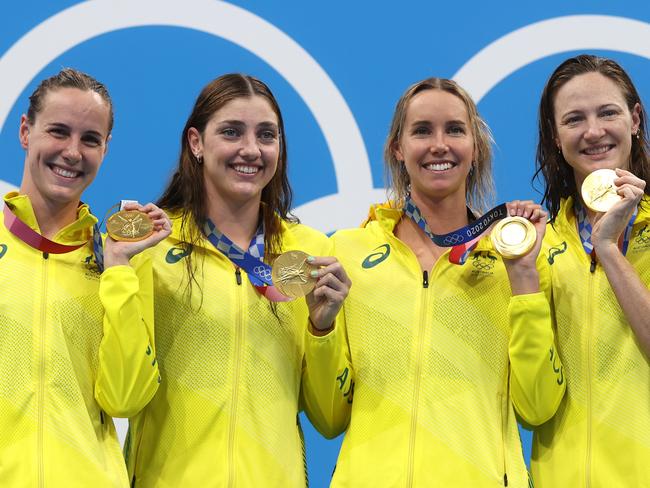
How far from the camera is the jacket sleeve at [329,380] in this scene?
2.99m

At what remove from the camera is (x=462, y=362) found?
9.87ft

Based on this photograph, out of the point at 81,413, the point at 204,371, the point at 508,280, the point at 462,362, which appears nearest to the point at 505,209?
the point at 508,280

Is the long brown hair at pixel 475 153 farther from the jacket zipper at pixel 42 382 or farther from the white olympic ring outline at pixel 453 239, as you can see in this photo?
the jacket zipper at pixel 42 382

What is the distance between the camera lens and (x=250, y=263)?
303cm

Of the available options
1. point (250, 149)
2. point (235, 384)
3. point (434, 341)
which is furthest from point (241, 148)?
point (434, 341)

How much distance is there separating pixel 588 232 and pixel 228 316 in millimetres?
1112

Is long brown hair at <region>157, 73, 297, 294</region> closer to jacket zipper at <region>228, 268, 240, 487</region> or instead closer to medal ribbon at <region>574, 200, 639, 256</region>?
jacket zipper at <region>228, 268, 240, 487</region>

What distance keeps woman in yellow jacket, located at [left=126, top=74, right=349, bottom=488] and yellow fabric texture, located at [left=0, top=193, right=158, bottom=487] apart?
13 cm

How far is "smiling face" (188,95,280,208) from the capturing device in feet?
10.2

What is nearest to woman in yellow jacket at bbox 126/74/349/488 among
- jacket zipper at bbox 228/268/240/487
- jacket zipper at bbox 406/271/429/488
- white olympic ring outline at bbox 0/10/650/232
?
jacket zipper at bbox 228/268/240/487

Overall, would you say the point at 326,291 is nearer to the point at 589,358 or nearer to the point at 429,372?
the point at 429,372

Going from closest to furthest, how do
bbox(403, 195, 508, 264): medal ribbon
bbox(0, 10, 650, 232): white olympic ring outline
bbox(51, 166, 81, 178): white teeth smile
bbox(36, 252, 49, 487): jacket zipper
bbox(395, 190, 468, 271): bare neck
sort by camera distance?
bbox(36, 252, 49, 487): jacket zipper → bbox(51, 166, 81, 178): white teeth smile → bbox(403, 195, 508, 264): medal ribbon → bbox(395, 190, 468, 271): bare neck → bbox(0, 10, 650, 232): white olympic ring outline

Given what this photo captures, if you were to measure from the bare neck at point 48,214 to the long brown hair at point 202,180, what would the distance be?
33cm

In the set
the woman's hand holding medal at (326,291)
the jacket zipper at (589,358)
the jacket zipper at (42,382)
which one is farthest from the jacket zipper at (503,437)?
the jacket zipper at (42,382)
